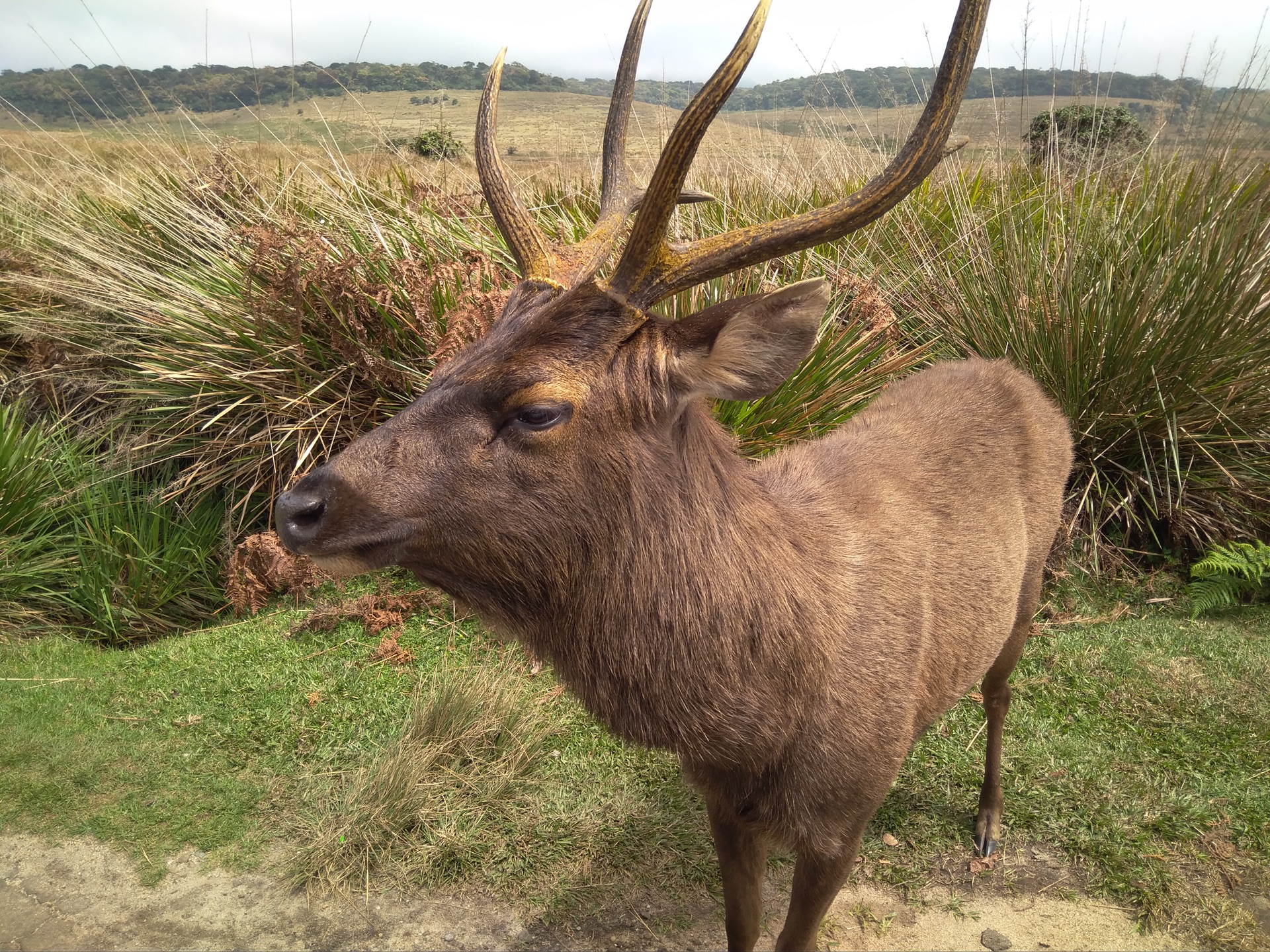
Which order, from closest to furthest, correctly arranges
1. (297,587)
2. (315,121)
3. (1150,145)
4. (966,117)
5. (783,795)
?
(783,795), (297,587), (1150,145), (315,121), (966,117)

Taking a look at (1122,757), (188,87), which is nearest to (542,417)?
(1122,757)

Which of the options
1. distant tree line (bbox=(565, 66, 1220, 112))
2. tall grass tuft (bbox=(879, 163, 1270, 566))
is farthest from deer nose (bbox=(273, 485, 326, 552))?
tall grass tuft (bbox=(879, 163, 1270, 566))

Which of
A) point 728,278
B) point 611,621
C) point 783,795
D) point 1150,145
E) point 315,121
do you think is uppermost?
point 315,121

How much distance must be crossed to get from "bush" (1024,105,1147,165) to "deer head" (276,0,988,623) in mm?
4697

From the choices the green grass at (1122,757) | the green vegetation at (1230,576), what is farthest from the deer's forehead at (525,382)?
the green vegetation at (1230,576)

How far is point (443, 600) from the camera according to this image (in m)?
4.65

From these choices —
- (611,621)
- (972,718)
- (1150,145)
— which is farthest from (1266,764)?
(1150,145)

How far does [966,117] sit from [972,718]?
6.21m

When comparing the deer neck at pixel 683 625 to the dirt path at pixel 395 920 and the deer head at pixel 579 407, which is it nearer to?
the deer head at pixel 579 407

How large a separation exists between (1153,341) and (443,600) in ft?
14.1

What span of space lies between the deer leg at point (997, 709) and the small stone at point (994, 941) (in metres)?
0.39

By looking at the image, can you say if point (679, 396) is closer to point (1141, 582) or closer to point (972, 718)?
point (972, 718)

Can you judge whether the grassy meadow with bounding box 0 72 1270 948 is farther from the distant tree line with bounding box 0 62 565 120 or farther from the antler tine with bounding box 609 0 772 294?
the antler tine with bounding box 609 0 772 294

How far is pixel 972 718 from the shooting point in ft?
13.1
